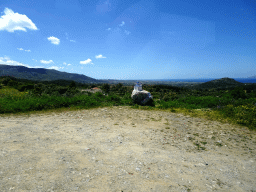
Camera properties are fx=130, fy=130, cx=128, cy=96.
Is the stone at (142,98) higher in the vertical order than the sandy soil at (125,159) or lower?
higher

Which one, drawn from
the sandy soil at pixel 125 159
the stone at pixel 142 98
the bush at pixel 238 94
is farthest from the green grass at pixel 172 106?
the bush at pixel 238 94

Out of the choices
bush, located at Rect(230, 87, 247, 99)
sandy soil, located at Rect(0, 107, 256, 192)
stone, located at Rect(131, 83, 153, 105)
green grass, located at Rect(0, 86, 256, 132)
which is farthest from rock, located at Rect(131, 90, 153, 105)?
bush, located at Rect(230, 87, 247, 99)

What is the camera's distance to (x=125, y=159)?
4258mm

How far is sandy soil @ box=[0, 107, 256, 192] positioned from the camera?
3.16 meters

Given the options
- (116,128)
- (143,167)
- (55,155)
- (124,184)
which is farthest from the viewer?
(116,128)

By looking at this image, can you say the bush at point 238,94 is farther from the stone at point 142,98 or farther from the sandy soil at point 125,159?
the sandy soil at point 125,159

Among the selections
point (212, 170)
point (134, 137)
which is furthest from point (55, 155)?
point (212, 170)

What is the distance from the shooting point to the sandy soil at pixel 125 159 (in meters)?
3.16

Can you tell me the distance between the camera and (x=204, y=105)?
525 inches

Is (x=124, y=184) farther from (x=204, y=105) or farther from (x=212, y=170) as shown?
(x=204, y=105)

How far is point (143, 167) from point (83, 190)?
1.76 meters

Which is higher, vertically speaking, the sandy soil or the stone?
the stone

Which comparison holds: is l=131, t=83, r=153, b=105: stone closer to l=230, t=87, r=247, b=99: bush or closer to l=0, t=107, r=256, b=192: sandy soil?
l=0, t=107, r=256, b=192: sandy soil

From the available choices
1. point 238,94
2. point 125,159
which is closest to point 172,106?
point 238,94
